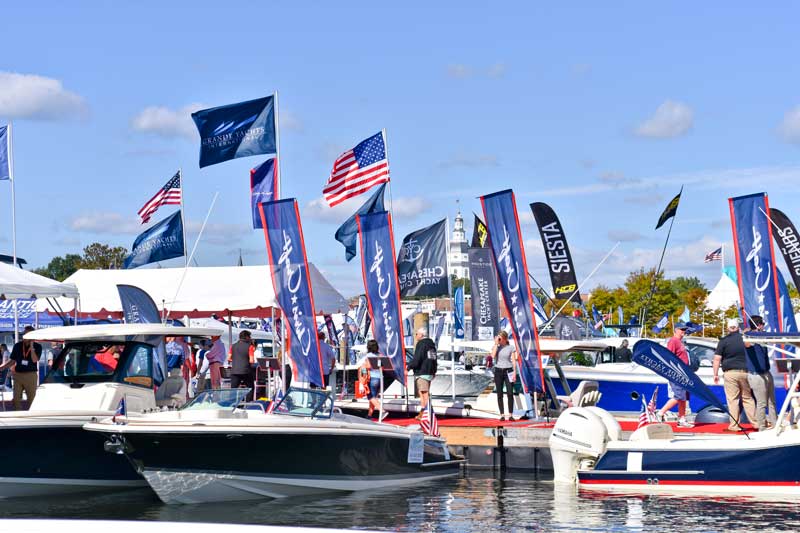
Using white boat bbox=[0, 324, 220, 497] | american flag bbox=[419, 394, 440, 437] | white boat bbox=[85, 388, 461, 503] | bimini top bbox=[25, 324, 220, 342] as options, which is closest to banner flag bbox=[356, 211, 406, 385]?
american flag bbox=[419, 394, 440, 437]

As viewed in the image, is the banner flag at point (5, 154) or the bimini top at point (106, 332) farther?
the banner flag at point (5, 154)

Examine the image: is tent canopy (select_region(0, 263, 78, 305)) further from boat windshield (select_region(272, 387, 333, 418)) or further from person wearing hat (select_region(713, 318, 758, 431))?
person wearing hat (select_region(713, 318, 758, 431))

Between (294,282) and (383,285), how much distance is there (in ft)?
5.62

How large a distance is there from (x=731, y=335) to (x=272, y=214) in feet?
29.0

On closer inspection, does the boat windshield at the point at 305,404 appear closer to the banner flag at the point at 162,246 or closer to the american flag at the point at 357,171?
the american flag at the point at 357,171

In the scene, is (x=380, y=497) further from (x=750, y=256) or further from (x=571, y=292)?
(x=571, y=292)

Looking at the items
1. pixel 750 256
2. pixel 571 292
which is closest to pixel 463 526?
pixel 750 256

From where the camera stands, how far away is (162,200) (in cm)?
2850

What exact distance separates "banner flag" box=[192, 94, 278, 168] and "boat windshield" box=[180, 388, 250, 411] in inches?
393

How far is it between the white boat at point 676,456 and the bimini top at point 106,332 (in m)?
6.45

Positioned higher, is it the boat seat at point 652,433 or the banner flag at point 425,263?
the banner flag at point 425,263

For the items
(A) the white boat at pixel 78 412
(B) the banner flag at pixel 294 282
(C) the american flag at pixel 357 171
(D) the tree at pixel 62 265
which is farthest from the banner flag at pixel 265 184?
(D) the tree at pixel 62 265

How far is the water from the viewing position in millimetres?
13508

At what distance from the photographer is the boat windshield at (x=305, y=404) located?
15.8 m
